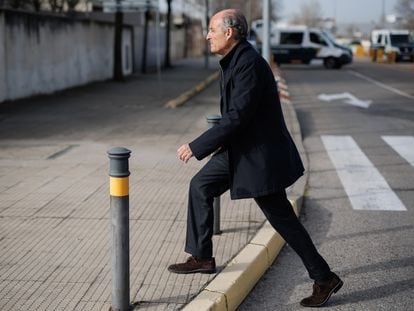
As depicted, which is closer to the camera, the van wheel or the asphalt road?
the asphalt road

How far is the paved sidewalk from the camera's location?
4.21 m

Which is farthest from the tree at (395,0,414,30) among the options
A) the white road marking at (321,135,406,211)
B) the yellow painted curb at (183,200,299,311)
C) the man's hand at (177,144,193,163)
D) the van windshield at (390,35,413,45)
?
the man's hand at (177,144,193,163)

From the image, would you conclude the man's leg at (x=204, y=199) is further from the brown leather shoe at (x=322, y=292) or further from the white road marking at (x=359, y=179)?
the white road marking at (x=359, y=179)

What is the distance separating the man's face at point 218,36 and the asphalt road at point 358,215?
5.58 feet

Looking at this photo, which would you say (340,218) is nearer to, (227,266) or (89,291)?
(227,266)

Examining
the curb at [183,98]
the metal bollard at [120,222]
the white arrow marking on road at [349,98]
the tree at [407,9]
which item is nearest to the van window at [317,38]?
the curb at [183,98]

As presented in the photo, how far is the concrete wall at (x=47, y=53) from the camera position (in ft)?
55.3

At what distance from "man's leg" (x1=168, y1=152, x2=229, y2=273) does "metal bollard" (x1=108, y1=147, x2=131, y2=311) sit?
2.23 ft

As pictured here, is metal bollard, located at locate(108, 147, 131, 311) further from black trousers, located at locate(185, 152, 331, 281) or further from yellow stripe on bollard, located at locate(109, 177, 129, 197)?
black trousers, located at locate(185, 152, 331, 281)

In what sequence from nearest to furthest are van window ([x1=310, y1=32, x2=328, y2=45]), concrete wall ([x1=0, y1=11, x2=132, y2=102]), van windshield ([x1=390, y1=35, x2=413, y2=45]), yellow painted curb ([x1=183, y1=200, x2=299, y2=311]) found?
1. yellow painted curb ([x1=183, y1=200, x2=299, y2=311])
2. concrete wall ([x1=0, y1=11, x2=132, y2=102])
3. van window ([x1=310, y1=32, x2=328, y2=45])
4. van windshield ([x1=390, y1=35, x2=413, y2=45])

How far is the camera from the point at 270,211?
163 inches

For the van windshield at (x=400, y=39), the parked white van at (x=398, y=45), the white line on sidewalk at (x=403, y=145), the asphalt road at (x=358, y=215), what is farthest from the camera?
the van windshield at (x=400, y=39)

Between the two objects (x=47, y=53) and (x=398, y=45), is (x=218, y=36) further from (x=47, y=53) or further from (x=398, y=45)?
(x=398, y=45)

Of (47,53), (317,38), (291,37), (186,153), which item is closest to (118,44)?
(47,53)
